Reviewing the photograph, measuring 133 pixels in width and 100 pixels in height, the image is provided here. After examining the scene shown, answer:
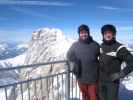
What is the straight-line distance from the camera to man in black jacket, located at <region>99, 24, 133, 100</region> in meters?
3.75

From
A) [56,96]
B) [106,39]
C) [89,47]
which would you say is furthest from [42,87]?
[106,39]

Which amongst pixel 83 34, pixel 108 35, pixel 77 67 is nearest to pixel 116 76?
pixel 108 35

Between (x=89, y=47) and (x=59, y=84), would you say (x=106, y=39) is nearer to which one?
(x=89, y=47)

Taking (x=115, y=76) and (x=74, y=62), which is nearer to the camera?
(x=115, y=76)

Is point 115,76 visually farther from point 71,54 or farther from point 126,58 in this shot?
point 71,54

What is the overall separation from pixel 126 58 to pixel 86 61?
0.83 m

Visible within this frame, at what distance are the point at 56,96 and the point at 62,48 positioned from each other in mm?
178137

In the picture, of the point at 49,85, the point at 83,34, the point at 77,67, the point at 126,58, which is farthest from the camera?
the point at 49,85

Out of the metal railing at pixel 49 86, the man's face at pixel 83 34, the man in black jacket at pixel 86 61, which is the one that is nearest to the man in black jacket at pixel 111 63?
the man in black jacket at pixel 86 61

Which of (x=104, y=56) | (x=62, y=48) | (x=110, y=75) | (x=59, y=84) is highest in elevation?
(x=104, y=56)

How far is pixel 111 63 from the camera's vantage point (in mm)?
3891

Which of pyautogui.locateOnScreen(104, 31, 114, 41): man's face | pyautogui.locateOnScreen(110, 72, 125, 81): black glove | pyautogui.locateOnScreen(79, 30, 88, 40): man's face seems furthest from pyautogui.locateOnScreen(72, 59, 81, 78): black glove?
pyautogui.locateOnScreen(104, 31, 114, 41): man's face

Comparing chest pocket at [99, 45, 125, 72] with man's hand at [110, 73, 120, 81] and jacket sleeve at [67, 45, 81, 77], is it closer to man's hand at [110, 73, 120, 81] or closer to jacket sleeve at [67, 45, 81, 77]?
man's hand at [110, 73, 120, 81]

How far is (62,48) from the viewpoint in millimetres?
183750
